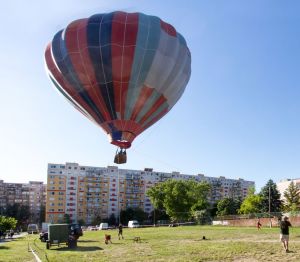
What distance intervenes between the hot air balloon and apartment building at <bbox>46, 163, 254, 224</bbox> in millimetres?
145401

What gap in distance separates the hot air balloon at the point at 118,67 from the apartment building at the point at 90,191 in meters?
145

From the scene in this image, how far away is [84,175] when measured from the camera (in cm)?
18175

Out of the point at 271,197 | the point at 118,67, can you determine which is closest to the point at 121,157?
the point at 118,67

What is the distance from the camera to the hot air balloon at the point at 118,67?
101ft

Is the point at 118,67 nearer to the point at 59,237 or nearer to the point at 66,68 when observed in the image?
the point at 66,68

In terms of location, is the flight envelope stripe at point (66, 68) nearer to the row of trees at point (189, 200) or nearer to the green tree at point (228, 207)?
the row of trees at point (189, 200)

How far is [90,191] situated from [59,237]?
5809 inches

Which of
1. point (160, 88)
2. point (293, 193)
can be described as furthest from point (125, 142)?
point (293, 193)

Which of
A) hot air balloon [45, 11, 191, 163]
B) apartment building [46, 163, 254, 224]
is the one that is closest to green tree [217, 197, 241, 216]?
apartment building [46, 163, 254, 224]

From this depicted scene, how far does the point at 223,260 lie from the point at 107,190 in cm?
16567

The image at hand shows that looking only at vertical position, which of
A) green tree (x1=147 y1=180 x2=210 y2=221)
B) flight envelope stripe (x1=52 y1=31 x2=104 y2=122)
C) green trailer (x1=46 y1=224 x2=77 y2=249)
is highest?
flight envelope stripe (x1=52 y1=31 x2=104 y2=122)

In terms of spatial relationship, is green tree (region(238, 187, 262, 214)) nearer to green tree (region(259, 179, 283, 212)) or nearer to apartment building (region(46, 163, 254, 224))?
green tree (region(259, 179, 283, 212))

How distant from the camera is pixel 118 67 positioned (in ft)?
101

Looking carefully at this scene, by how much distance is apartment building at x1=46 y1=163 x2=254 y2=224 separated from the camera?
573 ft
